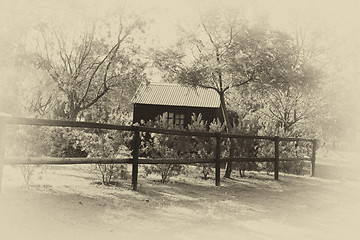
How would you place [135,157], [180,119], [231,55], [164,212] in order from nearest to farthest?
[164,212] → [135,157] → [231,55] → [180,119]

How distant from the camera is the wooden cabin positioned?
92.7ft

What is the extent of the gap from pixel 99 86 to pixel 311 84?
15.7 metres

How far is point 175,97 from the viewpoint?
2942cm

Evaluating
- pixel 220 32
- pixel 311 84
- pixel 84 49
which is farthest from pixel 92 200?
pixel 84 49

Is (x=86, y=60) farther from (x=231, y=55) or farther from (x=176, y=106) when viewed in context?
(x=231, y=55)

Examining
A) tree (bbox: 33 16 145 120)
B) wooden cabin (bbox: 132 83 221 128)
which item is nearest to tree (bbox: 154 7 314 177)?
tree (bbox: 33 16 145 120)

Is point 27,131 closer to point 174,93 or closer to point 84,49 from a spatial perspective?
point 84,49

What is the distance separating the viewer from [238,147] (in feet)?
44.4

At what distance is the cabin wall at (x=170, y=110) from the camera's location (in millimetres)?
28266

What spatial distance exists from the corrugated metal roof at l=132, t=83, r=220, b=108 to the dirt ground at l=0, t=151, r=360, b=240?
1808cm

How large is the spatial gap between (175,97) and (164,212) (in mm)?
23065

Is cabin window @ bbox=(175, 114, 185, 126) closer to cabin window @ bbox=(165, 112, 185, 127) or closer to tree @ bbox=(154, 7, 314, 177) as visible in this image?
cabin window @ bbox=(165, 112, 185, 127)

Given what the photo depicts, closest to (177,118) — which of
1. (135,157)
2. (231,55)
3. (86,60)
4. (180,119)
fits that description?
(180,119)

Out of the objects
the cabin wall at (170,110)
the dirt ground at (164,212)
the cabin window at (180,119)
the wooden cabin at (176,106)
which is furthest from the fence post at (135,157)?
the cabin window at (180,119)
